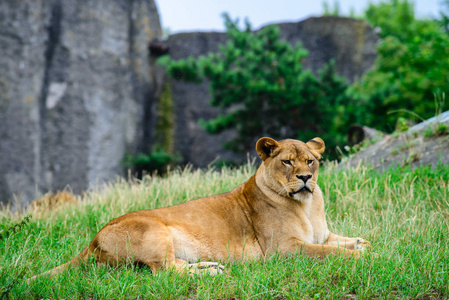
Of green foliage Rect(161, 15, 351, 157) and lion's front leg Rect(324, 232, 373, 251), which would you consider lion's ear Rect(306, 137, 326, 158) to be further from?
green foliage Rect(161, 15, 351, 157)

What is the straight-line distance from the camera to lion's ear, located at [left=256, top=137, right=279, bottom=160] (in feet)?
16.5

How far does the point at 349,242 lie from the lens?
5.07m

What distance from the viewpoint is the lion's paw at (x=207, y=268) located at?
434 cm

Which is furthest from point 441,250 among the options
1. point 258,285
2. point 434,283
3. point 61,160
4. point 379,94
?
point 61,160

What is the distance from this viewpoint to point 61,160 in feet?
51.4

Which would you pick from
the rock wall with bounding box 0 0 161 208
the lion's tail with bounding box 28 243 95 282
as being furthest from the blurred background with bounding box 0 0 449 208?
the lion's tail with bounding box 28 243 95 282

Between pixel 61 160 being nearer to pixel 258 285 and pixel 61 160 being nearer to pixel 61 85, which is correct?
pixel 61 85

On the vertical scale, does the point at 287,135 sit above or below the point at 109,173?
above

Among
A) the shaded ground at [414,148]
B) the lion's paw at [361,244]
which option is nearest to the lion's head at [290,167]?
the lion's paw at [361,244]

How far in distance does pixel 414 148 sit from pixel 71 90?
11517 millimetres

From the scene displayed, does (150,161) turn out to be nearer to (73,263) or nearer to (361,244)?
(73,263)

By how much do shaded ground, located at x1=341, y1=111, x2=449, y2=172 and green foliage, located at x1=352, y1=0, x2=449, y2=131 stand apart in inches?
154

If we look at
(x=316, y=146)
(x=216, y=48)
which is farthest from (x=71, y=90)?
(x=316, y=146)

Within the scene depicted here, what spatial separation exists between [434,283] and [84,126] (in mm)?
13992
